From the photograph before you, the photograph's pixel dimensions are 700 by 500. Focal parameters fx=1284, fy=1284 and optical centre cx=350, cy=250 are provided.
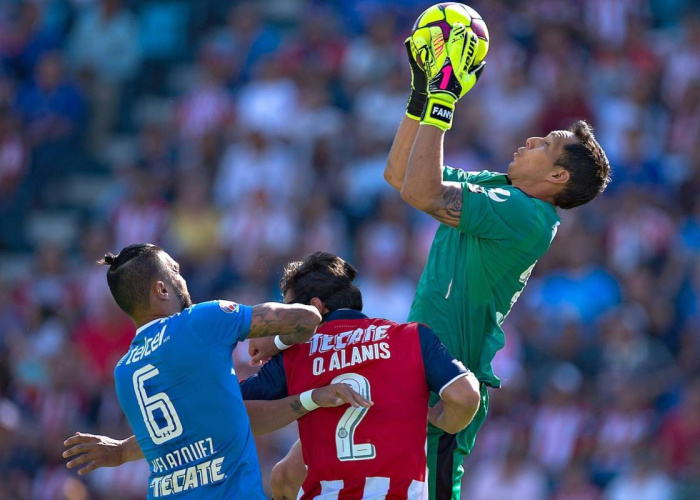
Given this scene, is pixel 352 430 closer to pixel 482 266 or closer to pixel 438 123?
pixel 482 266

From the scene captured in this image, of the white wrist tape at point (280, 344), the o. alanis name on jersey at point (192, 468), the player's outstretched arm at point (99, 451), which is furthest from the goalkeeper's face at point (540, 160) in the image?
the player's outstretched arm at point (99, 451)

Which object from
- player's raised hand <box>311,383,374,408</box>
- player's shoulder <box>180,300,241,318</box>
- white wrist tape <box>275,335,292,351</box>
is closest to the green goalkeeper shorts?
player's raised hand <box>311,383,374,408</box>

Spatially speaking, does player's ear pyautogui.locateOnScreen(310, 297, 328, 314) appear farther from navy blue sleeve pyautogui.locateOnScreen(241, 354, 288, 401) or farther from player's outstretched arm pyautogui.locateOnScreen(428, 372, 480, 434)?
player's outstretched arm pyautogui.locateOnScreen(428, 372, 480, 434)

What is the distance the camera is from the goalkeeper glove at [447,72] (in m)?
5.54

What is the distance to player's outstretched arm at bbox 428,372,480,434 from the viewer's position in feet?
17.2

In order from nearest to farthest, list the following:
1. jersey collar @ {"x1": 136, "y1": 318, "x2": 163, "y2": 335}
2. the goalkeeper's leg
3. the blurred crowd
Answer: jersey collar @ {"x1": 136, "y1": 318, "x2": 163, "y2": 335} < the goalkeeper's leg < the blurred crowd

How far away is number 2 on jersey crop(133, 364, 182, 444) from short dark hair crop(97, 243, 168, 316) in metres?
0.31

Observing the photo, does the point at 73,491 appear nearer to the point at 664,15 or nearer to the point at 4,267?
the point at 4,267

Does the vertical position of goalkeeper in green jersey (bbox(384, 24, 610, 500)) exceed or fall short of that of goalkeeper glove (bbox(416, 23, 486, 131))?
it falls short

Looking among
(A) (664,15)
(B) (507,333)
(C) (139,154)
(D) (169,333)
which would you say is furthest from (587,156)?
(C) (139,154)

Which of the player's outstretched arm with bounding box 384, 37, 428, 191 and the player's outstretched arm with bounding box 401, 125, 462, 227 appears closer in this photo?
the player's outstretched arm with bounding box 401, 125, 462, 227

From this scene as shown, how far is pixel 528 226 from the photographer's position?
18.6 ft

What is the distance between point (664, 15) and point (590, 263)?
3.93 metres

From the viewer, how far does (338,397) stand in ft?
17.5
